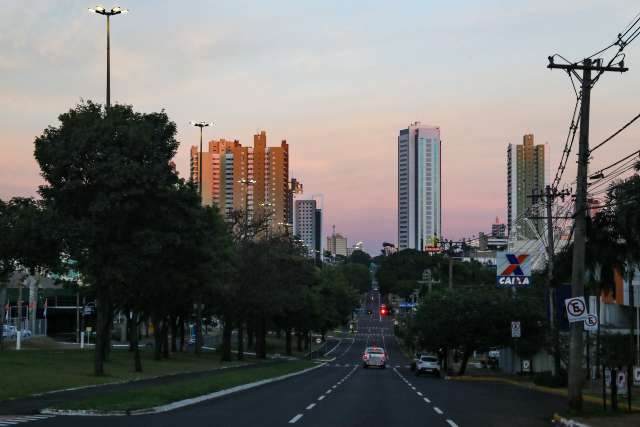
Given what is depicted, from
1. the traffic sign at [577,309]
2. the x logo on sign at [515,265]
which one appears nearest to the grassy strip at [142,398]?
the traffic sign at [577,309]

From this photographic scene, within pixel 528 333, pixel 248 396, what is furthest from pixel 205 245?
pixel 528 333

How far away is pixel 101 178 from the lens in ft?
115

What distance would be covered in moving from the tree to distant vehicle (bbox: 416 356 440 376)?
2972 cm

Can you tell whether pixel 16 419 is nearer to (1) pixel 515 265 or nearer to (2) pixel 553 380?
(2) pixel 553 380

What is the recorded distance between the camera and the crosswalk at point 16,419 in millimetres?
18969

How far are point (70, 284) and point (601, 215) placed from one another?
23.9 metres

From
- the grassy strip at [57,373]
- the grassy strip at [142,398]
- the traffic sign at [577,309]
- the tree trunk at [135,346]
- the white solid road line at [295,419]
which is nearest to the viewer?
the white solid road line at [295,419]

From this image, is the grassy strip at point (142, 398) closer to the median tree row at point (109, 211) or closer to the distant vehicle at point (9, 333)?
the median tree row at point (109, 211)

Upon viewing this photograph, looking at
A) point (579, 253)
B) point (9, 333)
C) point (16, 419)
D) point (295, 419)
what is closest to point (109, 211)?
point (16, 419)

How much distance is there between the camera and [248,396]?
103ft

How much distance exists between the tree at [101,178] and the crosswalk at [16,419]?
49.0 ft

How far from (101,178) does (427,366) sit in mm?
34087

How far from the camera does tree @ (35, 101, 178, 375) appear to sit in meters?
35.2

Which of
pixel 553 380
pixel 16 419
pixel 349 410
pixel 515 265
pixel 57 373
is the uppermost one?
pixel 515 265
